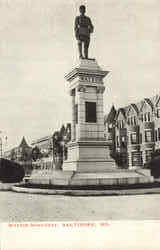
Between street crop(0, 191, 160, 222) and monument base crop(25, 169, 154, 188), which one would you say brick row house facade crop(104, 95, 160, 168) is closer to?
monument base crop(25, 169, 154, 188)

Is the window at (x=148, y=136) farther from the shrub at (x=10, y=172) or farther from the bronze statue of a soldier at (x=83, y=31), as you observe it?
the shrub at (x=10, y=172)

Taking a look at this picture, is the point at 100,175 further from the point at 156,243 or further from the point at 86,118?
the point at 156,243

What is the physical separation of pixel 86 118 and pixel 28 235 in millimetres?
9546

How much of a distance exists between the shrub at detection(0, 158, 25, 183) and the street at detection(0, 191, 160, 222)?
572 centimetres

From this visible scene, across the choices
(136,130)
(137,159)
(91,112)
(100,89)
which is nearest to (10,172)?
(91,112)

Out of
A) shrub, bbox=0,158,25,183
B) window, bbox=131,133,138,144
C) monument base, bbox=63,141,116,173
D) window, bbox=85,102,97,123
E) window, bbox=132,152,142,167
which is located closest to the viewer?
monument base, bbox=63,141,116,173

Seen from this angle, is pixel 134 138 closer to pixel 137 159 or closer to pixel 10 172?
pixel 137 159

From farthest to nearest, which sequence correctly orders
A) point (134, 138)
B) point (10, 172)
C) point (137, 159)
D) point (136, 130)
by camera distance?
point (134, 138) → point (136, 130) → point (137, 159) → point (10, 172)

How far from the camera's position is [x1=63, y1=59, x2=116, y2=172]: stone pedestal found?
16359mm

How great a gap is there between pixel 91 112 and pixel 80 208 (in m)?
7.98

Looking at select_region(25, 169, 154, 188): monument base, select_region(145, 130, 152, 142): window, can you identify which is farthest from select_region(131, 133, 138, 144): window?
select_region(25, 169, 154, 188): monument base

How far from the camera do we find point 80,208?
998 centimetres

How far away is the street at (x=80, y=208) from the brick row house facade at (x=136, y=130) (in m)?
27.1

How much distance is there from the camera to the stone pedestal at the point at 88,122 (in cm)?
1636
